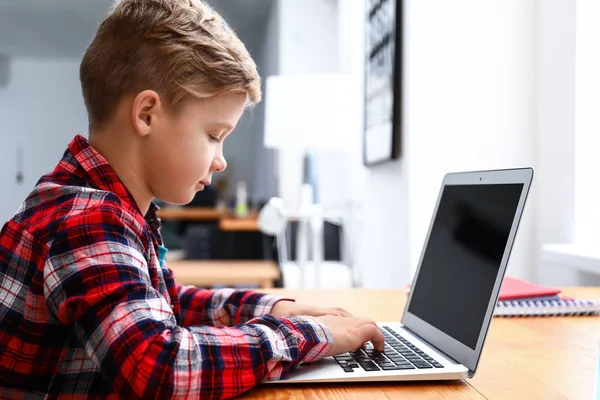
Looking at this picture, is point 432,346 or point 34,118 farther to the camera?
point 34,118

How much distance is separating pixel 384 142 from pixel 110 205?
1.63 metres

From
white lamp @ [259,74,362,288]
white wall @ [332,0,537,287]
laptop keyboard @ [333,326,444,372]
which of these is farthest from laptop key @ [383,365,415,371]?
white lamp @ [259,74,362,288]

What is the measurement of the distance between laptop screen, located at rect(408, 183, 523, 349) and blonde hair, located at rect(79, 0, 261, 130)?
0.32m

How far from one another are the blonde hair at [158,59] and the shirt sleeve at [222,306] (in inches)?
11.5

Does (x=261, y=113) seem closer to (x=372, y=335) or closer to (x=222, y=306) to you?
(x=222, y=306)

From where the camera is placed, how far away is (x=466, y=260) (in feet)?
2.62

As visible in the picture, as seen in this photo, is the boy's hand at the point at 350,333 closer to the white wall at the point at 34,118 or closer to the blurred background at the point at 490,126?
the blurred background at the point at 490,126

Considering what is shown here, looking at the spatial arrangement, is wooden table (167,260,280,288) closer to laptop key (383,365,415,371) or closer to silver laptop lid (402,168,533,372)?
silver laptop lid (402,168,533,372)

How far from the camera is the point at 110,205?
0.64 metres

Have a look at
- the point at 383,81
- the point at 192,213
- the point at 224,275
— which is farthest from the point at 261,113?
the point at 383,81

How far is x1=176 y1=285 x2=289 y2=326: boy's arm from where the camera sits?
0.89 metres

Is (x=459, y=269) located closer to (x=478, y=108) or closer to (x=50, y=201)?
(x=50, y=201)

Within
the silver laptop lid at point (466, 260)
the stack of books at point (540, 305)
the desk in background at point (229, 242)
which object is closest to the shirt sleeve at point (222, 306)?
the silver laptop lid at point (466, 260)

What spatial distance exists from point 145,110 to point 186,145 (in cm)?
6
